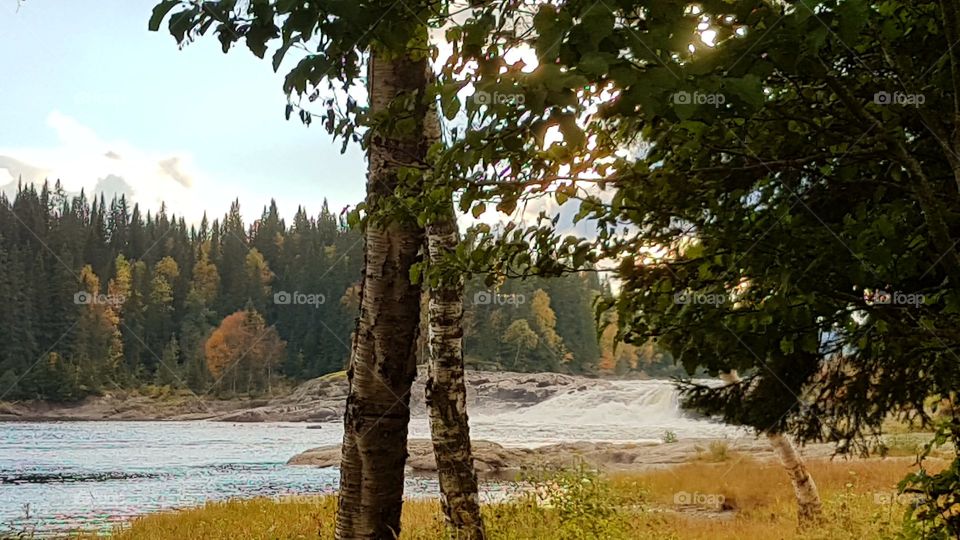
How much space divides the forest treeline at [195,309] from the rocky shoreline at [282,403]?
43.6 inches

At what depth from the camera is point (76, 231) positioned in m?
58.9

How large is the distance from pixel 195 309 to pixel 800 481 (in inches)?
2175

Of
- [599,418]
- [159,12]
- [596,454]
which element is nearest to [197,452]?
[596,454]

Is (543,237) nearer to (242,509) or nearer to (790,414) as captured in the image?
(790,414)

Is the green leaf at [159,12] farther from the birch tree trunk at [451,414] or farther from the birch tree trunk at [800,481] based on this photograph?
the birch tree trunk at [800,481]

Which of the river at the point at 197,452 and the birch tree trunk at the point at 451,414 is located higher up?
the birch tree trunk at the point at 451,414

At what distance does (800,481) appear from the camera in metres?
8.96

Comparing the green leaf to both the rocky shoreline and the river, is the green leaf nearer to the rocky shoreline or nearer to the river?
the river

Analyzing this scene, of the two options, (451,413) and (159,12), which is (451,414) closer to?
(451,413)

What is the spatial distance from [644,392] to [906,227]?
36615mm

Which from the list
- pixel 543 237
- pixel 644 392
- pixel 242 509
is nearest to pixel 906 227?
pixel 543 237

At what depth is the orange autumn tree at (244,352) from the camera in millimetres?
55125

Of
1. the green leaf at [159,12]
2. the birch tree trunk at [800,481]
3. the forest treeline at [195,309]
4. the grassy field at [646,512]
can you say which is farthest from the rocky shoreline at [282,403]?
the green leaf at [159,12]

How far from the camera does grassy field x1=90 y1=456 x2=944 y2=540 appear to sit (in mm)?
6391
